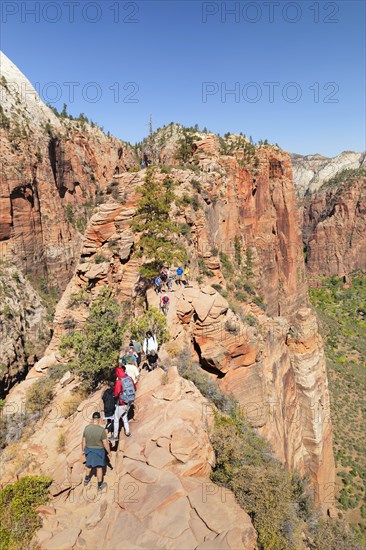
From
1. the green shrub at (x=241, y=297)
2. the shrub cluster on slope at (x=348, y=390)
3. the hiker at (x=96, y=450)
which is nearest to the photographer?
the hiker at (x=96, y=450)

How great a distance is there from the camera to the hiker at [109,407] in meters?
8.83

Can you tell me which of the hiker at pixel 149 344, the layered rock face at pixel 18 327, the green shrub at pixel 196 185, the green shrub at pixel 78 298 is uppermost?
the green shrub at pixel 196 185

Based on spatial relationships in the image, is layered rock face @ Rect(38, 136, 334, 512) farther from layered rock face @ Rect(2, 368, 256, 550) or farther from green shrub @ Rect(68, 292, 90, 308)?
layered rock face @ Rect(2, 368, 256, 550)

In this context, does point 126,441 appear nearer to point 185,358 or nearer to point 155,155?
point 185,358

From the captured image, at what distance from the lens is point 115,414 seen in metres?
8.45

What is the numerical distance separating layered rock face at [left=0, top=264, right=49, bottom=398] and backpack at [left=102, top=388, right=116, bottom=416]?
27.4 m

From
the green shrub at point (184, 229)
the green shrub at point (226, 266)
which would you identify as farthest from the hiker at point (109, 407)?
the green shrub at point (226, 266)

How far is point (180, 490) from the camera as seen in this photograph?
677 centimetres

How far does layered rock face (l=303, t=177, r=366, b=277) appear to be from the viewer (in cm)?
11575

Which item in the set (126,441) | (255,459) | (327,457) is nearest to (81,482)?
(126,441)

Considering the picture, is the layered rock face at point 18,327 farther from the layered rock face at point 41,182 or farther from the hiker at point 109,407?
the hiker at point 109,407

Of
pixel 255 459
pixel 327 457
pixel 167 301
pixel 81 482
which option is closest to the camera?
pixel 81 482

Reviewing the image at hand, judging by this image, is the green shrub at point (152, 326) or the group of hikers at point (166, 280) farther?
the group of hikers at point (166, 280)

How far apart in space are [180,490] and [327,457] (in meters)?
30.0
